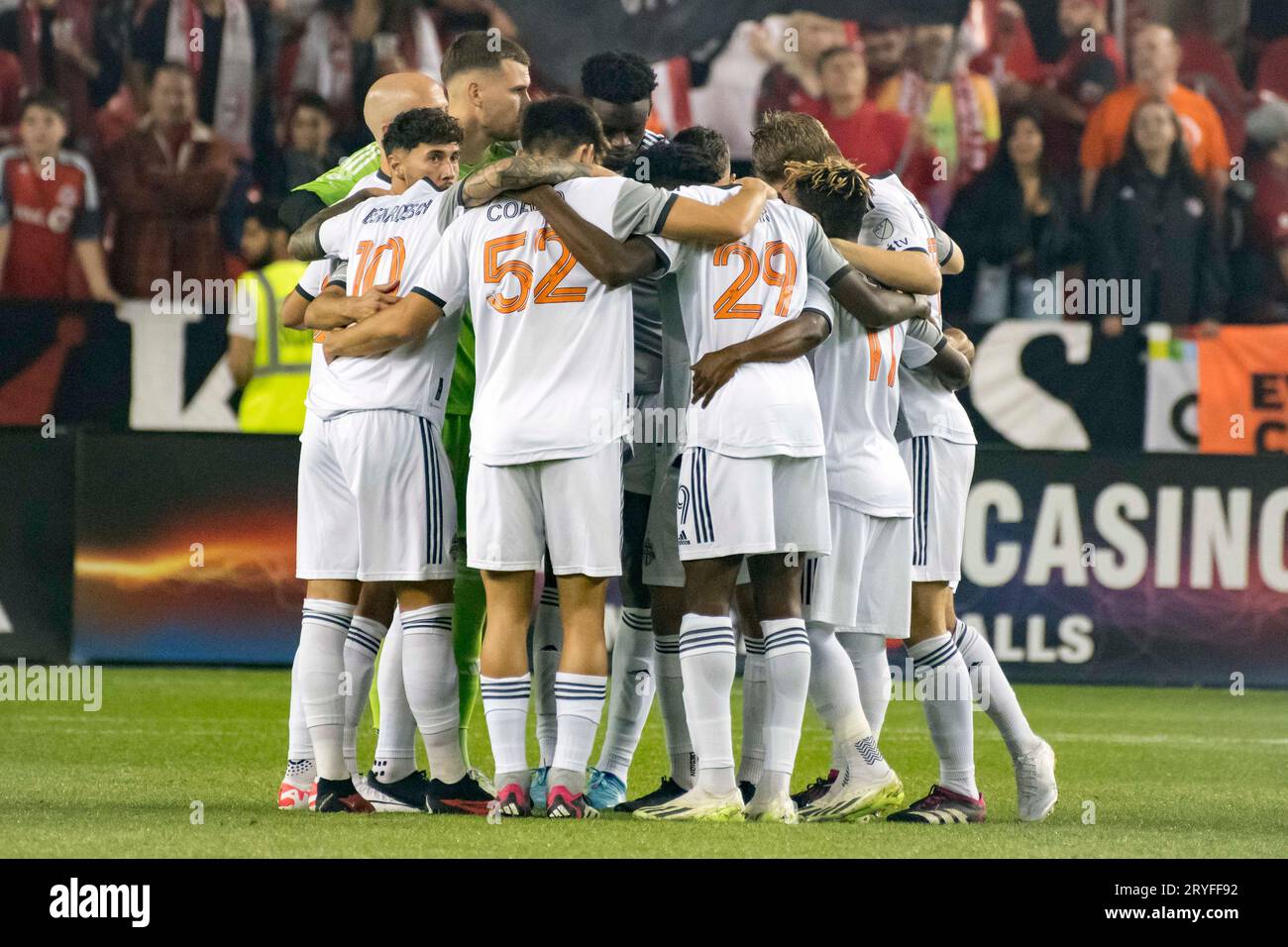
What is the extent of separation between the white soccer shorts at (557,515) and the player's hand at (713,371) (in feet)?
1.03

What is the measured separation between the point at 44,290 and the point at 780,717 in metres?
7.83

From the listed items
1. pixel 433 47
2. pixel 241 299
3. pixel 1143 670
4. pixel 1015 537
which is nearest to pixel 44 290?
pixel 241 299

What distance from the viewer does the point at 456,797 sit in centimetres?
596

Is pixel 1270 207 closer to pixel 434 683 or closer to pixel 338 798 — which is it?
pixel 434 683

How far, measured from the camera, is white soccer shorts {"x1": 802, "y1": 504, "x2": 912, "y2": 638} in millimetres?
6020

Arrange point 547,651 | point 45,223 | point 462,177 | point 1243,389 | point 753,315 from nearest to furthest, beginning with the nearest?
point 753,315, point 547,651, point 462,177, point 1243,389, point 45,223

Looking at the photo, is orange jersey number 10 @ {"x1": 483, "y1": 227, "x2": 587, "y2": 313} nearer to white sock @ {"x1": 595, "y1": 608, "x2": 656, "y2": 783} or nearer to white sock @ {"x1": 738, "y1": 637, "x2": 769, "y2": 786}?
white sock @ {"x1": 595, "y1": 608, "x2": 656, "y2": 783}

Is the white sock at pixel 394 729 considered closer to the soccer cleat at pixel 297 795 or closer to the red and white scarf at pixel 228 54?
the soccer cleat at pixel 297 795

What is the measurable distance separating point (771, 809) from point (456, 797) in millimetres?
979

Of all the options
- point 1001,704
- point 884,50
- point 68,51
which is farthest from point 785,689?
point 68,51

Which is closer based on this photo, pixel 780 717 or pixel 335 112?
pixel 780 717

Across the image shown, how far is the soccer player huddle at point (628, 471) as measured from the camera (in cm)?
565
